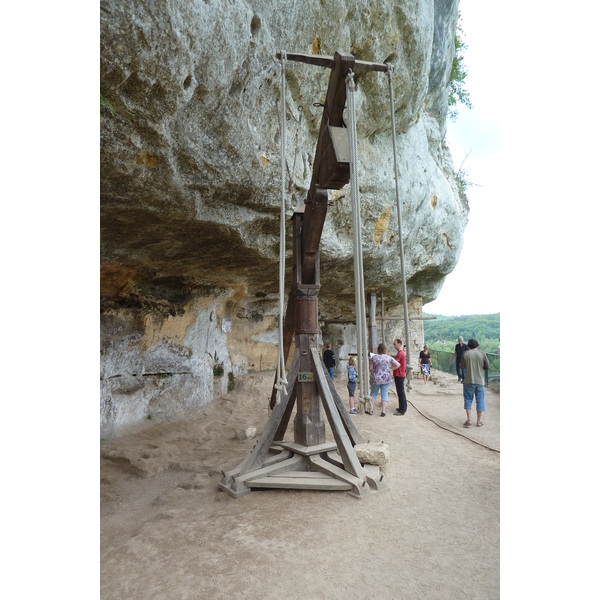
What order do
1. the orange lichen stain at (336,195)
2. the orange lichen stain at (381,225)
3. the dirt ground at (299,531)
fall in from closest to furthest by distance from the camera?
the dirt ground at (299,531) → the orange lichen stain at (336,195) → the orange lichen stain at (381,225)

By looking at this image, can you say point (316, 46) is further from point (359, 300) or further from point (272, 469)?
point (272, 469)

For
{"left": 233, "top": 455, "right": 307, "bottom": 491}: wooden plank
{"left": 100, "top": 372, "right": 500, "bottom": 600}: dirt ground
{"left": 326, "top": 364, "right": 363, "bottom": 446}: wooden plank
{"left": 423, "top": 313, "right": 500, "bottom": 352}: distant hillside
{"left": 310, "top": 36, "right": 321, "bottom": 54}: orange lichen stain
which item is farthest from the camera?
{"left": 423, "top": 313, "right": 500, "bottom": 352}: distant hillside

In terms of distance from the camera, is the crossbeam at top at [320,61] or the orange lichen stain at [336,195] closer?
the crossbeam at top at [320,61]

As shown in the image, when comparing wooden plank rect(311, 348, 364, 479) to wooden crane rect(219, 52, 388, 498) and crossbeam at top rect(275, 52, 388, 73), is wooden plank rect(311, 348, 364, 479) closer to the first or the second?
wooden crane rect(219, 52, 388, 498)

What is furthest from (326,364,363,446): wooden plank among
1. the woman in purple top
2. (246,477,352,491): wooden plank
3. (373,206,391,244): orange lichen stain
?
(373,206,391,244): orange lichen stain

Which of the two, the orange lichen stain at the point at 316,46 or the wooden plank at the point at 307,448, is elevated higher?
the orange lichen stain at the point at 316,46

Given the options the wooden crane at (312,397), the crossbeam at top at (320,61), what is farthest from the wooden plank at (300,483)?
the crossbeam at top at (320,61)

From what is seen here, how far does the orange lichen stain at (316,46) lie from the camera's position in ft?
16.0

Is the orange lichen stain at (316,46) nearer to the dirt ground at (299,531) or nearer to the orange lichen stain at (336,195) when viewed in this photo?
the orange lichen stain at (336,195)

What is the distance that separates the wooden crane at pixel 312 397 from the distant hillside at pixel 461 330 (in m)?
30.3

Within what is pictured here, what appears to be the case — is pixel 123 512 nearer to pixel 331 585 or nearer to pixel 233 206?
pixel 331 585

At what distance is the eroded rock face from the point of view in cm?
336

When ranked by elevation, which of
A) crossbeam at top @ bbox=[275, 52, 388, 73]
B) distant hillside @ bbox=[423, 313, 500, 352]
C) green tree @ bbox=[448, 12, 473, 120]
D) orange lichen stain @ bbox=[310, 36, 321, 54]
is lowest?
distant hillside @ bbox=[423, 313, 500, 352]

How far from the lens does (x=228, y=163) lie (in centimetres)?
427
